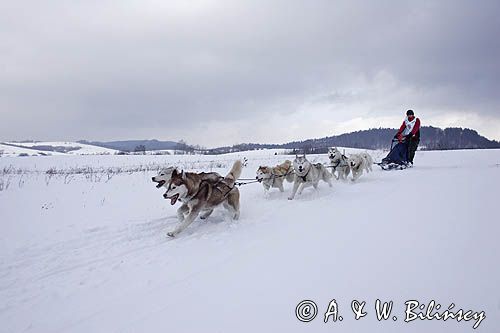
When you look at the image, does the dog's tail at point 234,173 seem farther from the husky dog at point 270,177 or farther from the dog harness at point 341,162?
the dog harness at point 341,162

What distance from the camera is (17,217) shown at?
5.08 meters

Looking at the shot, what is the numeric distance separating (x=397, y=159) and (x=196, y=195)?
922 cm

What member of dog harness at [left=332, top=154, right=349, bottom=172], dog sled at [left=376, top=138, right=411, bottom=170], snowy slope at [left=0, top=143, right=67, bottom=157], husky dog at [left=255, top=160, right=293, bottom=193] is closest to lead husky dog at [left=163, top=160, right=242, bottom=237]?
husky dog at [left=255, top=160, right=293, bottom=193]

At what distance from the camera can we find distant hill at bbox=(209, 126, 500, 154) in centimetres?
7390

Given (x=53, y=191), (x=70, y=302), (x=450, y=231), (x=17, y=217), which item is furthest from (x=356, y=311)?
(x=53, y=191)

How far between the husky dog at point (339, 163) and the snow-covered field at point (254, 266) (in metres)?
3.14

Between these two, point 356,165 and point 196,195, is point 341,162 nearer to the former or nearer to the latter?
point 356,165

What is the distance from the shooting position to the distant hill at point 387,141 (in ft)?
242

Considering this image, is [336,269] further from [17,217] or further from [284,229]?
[17,217]

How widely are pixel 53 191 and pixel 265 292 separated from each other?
7.75 meters

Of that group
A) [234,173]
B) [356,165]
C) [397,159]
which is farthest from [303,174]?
[397,159]

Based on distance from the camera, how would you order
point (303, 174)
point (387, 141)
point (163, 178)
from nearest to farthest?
point (163, 178) → point (303, 174) → point (387, 141)

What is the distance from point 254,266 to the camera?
2.77 meters

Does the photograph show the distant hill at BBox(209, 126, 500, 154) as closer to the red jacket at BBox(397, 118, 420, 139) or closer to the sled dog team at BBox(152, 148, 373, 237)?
the red jacket at BBox(397, 118, 420, 139)
